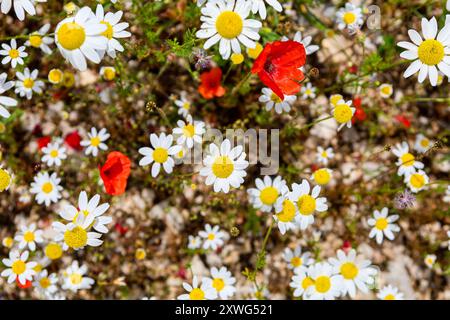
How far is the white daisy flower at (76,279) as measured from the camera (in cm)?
285

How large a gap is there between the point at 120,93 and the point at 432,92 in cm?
233

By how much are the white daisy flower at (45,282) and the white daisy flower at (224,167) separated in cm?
123

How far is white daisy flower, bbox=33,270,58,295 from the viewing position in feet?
9.09

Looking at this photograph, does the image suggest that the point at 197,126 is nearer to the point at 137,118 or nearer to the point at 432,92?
the point at 137,118

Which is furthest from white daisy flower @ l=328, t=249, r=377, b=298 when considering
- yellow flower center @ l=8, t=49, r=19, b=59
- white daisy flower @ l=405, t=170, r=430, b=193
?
yellow flower center @ l=8, t=49, r=19, b=59

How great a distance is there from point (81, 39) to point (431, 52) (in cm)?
180

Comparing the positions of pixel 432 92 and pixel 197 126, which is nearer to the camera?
pixel 197 126

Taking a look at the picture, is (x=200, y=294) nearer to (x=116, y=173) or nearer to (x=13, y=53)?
(x=116, y=173)

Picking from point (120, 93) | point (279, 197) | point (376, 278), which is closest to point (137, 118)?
point (120, 93)

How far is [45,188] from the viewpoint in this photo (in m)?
2.85

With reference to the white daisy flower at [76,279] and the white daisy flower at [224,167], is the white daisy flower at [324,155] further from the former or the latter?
the white daisy flower at [76,279]

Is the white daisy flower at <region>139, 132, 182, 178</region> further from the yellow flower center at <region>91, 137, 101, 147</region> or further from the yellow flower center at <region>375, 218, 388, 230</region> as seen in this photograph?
the yellow flower center at <region>375, 218, 388, 230</region>

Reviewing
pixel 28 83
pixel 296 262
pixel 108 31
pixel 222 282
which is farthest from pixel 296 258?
pixel 28 83

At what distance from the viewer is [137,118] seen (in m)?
3.11
